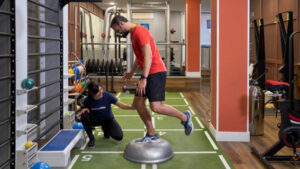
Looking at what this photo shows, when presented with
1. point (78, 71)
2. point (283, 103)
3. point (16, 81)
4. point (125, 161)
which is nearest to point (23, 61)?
point (16, 81)

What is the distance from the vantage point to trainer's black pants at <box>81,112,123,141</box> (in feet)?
11.6

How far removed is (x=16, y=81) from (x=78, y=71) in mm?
1777

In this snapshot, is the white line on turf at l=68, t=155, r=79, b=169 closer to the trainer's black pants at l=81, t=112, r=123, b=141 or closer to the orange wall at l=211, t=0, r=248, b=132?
the trainer's black pants at l=81, t=112, r=123, b=141

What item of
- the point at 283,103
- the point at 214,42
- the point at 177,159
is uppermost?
the point at 214,42

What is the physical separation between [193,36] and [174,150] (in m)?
6.89

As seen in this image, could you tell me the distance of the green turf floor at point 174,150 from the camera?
305cm

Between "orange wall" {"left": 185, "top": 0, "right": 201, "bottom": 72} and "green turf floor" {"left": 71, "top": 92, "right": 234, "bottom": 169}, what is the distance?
521cm

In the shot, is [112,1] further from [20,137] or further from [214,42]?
[20,137]

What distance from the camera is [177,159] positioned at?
127 inches

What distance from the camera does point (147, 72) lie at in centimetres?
295

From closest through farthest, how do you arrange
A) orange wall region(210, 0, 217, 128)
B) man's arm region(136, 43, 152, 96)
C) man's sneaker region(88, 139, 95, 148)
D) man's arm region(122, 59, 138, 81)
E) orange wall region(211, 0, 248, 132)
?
man's arm region(136, 43, 152, 96), man's arm region(122, 59, 138, 81), man's sneaker region(88, 139, 95, 148), orange wall region(211, 0, 248, 132), orange wall region(210, 0, 217, 128)

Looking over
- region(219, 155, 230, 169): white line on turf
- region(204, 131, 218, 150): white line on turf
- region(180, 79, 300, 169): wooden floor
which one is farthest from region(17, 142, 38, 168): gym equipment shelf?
region(204, 131, 218, 150): white line on turf

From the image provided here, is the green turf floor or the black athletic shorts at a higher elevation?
the black athletic shorts

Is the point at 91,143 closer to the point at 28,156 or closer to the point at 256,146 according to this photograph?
the point at 28,156
